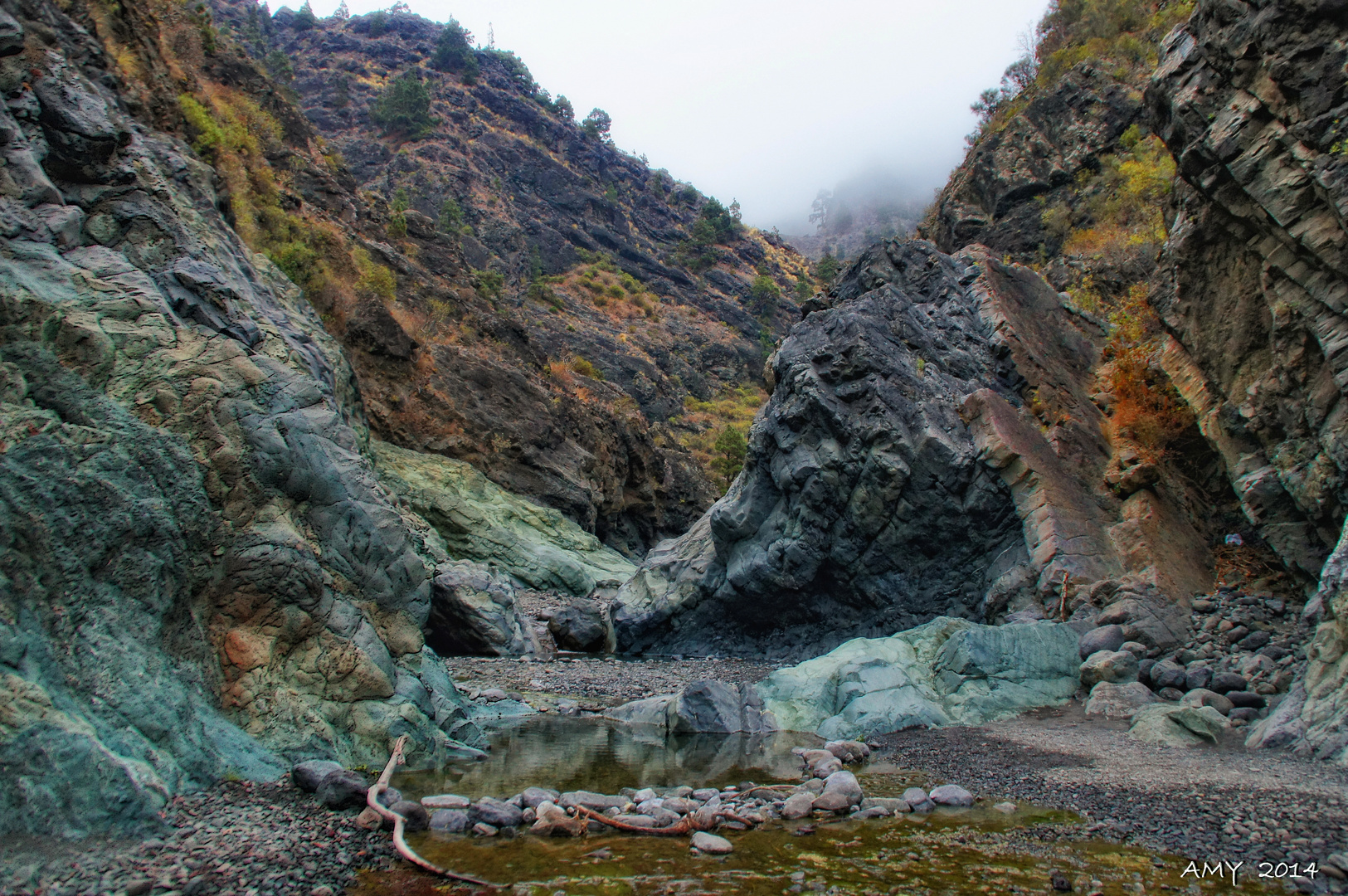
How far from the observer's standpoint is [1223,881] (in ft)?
14.8

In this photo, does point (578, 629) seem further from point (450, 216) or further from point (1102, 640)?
point (450, 216)

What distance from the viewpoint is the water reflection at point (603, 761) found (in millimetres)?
7578

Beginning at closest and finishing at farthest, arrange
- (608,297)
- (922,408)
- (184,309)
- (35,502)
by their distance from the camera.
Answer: (35,502)
(184,309)
(922,408)
(608,297)

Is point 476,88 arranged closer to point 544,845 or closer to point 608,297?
point 608,297

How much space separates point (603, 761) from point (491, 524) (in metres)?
17.3

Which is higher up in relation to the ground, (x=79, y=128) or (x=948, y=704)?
(x=79, y=128)

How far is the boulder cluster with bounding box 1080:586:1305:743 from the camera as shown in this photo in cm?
925

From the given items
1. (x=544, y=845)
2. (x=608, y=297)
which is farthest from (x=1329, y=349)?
(x=608, y=297)

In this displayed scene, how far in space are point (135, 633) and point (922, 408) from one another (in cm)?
1633

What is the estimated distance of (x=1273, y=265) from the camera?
9.64 meters

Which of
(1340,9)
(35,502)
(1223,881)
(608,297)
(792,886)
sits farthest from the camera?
(608,297)

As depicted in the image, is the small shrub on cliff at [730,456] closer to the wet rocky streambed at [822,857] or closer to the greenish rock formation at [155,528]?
the greenish rock formation at [155,528]

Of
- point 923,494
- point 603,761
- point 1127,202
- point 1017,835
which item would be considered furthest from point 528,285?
point 1017,835
